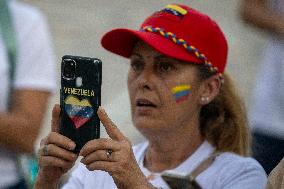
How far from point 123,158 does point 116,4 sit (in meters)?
10.4

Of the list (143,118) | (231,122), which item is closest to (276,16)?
(231,122)

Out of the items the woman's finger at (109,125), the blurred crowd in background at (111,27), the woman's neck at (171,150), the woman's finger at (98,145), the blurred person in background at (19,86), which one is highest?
the woman's finger at (109,125)

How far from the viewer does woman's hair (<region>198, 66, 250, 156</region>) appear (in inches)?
186

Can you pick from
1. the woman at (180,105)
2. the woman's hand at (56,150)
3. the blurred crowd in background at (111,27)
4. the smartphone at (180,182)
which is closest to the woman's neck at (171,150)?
the woman at (180,105)

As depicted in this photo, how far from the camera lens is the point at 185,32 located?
456 centimetres

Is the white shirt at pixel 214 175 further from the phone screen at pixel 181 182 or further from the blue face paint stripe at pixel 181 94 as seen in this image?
the blue face paint stripe at pixel 181 94

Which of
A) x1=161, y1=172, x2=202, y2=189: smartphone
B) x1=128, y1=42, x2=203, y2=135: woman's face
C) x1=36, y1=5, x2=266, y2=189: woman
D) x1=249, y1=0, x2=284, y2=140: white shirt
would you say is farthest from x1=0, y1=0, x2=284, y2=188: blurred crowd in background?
x1=161, y1=172, x2=202, y2=189: smartphone

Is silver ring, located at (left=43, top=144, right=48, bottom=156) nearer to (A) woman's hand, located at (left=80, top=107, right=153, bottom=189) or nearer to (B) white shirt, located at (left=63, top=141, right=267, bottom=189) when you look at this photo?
(A) woman's hand, located at (left=80, top=107, right=153, bottom=189)

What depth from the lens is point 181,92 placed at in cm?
455

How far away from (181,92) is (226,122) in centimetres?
39

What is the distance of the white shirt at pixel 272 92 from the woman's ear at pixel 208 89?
0.52 meters

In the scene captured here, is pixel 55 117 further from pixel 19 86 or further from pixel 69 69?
pixel 19 86

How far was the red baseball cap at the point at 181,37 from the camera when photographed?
178 inches

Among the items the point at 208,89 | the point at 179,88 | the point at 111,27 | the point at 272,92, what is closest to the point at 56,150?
the point at 179,88
